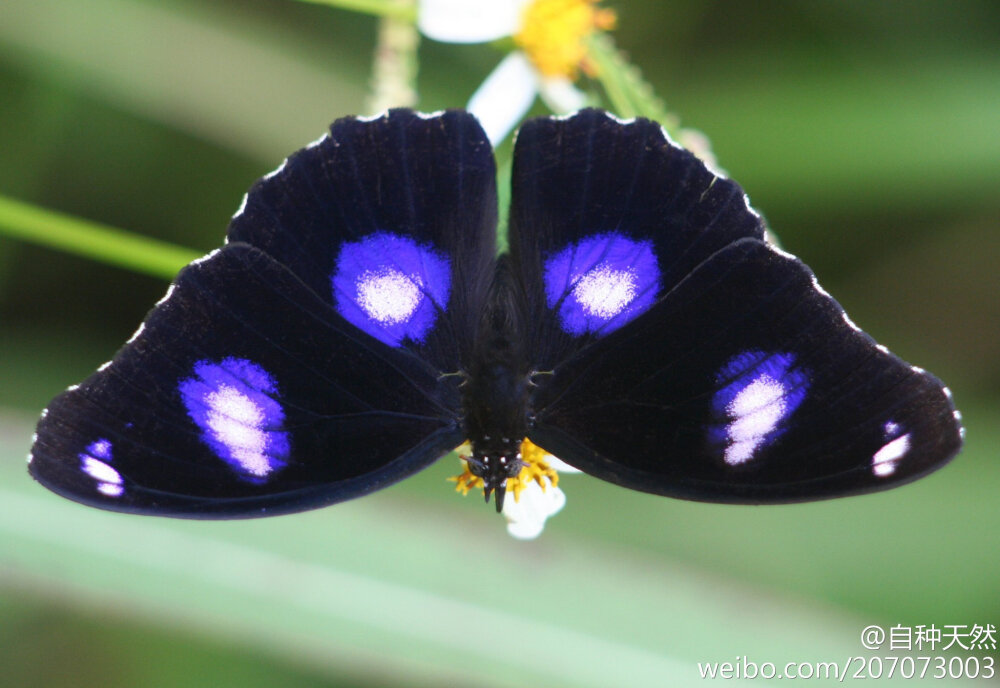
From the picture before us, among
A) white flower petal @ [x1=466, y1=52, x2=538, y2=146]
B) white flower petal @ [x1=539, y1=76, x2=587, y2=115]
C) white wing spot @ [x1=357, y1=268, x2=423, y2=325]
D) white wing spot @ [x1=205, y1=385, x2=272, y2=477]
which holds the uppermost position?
white flower petal @ [x1=539, y1=76, x2=587, y2=115]

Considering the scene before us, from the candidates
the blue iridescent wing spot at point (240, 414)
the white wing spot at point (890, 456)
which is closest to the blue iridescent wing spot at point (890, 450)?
the white wing spot at point (890, 456)

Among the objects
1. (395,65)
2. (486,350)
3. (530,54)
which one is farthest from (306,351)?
(530,54)

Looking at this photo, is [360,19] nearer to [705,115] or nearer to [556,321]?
[705,115]

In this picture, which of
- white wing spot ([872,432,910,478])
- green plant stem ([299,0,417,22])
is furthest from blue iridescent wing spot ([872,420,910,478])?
green plant stem ([299,0,417,22])

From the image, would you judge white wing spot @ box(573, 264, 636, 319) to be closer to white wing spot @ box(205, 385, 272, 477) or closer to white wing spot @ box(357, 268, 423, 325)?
white wing spot @ box(357, 268, 423, 325)

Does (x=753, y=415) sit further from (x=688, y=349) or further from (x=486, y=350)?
(x=486, y=350)
